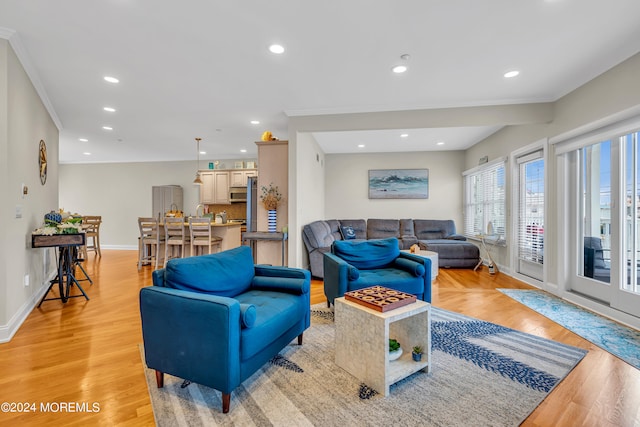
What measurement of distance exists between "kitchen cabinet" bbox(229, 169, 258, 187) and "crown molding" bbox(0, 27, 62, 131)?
12.4 ft

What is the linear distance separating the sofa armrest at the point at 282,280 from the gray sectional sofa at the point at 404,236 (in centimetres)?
206

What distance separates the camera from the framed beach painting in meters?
7.07

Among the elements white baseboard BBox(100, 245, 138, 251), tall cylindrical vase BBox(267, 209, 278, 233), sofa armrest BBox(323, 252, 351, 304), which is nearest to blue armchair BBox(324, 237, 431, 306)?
sofa armrest BBox(323, 252, 351, 304)

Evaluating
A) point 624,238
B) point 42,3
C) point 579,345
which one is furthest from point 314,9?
point 624,238

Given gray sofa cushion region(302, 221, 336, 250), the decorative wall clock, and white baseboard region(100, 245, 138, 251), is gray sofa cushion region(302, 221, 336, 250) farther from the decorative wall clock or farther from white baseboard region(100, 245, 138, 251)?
white baseboard region(100, 245, 138, 251)

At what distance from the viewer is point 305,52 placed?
9.18 ft

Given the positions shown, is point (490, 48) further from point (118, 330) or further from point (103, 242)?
point (103, 242)

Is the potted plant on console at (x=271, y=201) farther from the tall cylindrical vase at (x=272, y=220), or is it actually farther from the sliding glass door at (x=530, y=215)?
the sliding glass door at (x=530, y=215)

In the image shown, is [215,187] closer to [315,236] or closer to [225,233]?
[225,233]

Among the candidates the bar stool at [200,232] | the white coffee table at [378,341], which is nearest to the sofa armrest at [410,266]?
the white coffee table at [378,341]

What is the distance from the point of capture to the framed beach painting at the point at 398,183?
23.2ft

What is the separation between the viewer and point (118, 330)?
278 centimetres

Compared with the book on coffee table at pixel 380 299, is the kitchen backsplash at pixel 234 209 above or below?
above

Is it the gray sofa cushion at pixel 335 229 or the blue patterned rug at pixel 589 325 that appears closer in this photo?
the blue patterned rug at pixel 589 325
